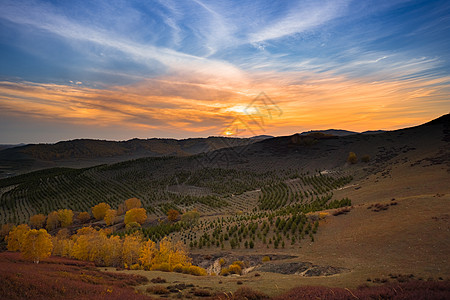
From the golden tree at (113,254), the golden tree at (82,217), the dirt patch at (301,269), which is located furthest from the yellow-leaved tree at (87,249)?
the golden tree at (82,217)

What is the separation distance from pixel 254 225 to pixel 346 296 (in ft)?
80.0

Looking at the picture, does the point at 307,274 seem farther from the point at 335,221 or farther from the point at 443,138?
the point at 443,138

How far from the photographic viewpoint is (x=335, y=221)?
97.3 feet

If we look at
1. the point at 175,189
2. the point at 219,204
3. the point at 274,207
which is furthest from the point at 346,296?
the point at 175,189

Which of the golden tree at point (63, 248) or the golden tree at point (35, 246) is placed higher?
the golden tree at point (35, 246)

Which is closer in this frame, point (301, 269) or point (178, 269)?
point (301, 269)

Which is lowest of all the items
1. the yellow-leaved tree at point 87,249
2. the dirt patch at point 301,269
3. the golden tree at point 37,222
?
the golden tree at point 37,222

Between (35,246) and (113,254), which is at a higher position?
(35,246)

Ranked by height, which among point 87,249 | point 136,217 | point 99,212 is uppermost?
point 87,249

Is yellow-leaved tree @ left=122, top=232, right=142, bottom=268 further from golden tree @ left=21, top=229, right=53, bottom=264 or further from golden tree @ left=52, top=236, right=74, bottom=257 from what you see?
golden tree @ left=52, top=236, right=74, bottom=257

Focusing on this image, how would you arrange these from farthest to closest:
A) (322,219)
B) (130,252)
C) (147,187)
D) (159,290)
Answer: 1. (147,187)
2. (322,219)
3. (130,252)
4. (159,290)

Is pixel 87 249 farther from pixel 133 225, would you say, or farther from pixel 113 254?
pixel 133 225

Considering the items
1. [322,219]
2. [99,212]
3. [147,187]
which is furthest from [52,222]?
[322,219]

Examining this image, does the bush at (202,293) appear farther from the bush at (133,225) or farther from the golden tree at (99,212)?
the golden tree at (99,212)
